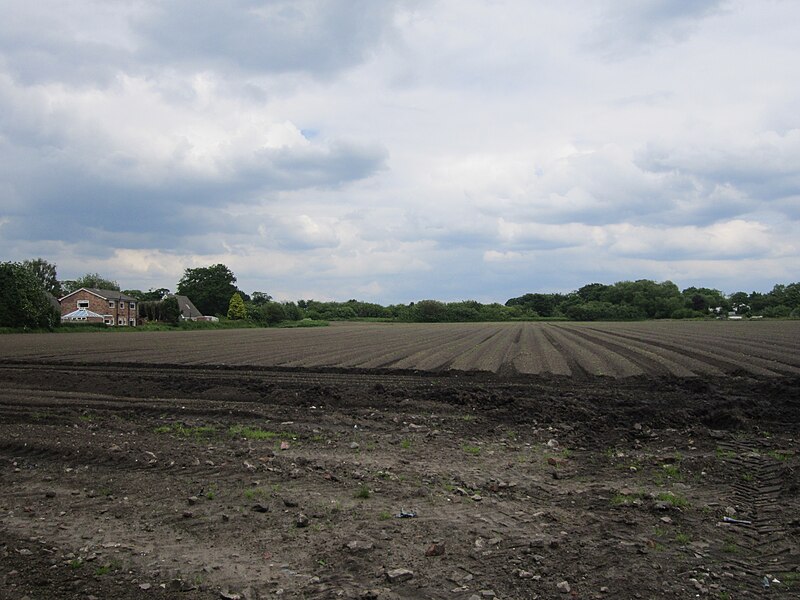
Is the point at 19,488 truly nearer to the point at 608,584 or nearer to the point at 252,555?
the point at 252,555

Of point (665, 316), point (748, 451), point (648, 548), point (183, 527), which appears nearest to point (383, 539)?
point (183, 527)

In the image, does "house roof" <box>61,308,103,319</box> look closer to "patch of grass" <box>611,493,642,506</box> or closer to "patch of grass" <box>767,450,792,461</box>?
"patch of grass" <box>767,450,792,461</box>

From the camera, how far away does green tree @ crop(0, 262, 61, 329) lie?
58156 mm

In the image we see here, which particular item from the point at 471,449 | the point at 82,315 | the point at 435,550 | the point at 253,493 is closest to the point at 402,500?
the point at 435,550

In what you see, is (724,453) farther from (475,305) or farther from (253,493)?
(475,305)

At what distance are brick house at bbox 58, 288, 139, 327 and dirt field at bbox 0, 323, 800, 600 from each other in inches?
3166

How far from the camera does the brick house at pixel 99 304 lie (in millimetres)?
88438

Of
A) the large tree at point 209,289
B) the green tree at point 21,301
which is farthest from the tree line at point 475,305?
the green tree at point 21,301

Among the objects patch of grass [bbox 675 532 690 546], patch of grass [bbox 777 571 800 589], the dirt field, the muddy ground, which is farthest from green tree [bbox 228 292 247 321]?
patch of grass [bbox 777 571 800 589]

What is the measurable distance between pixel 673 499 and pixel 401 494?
3199mm

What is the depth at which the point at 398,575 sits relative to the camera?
5055 mm

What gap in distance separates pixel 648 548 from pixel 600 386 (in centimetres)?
1223

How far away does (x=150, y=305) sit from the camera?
303 feet

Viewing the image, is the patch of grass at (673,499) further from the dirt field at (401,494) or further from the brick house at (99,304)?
the brick house at (99,304)
